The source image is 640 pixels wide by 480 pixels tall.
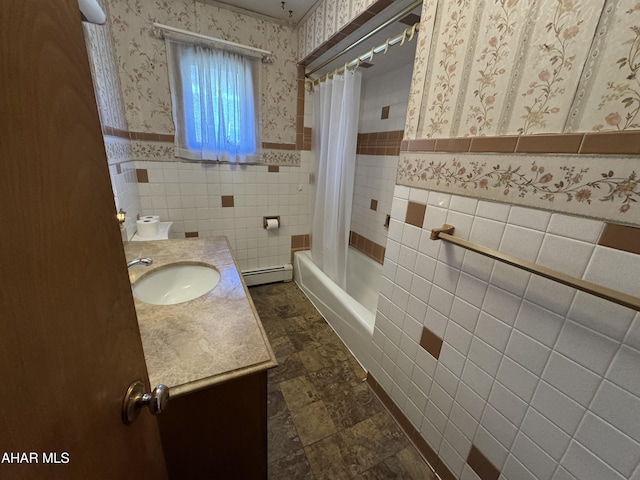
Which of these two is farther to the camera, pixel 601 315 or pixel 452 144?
pixel 452 144

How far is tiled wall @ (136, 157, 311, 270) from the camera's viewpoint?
76.9 inches

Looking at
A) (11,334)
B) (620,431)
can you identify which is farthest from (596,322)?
(11,334)

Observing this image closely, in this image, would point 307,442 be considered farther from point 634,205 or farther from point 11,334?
point 634,205

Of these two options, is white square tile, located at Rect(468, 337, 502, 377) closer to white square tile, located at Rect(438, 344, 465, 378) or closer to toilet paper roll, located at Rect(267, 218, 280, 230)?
white square tile, located at Rect(438, 344, 465, 378)

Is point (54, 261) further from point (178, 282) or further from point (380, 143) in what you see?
point (380, 143)

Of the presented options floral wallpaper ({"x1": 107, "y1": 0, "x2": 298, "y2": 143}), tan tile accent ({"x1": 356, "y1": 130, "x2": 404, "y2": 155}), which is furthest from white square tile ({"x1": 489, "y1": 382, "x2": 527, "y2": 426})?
floral wallpaper ({"x1": 107, "y1": 0, "x2": 298, "y2": 143})

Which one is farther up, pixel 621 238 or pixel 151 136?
pixel 151 136

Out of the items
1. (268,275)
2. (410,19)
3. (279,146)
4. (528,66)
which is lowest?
(268,275)

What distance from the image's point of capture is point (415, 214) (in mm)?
1089

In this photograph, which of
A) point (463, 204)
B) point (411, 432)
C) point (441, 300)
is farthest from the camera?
point (411, 432)

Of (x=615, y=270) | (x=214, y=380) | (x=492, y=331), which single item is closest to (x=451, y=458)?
(x=492, y=331)

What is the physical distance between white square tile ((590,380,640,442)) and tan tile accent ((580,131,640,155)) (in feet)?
1.82

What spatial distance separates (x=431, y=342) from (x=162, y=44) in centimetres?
240

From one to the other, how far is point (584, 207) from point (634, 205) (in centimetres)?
8
